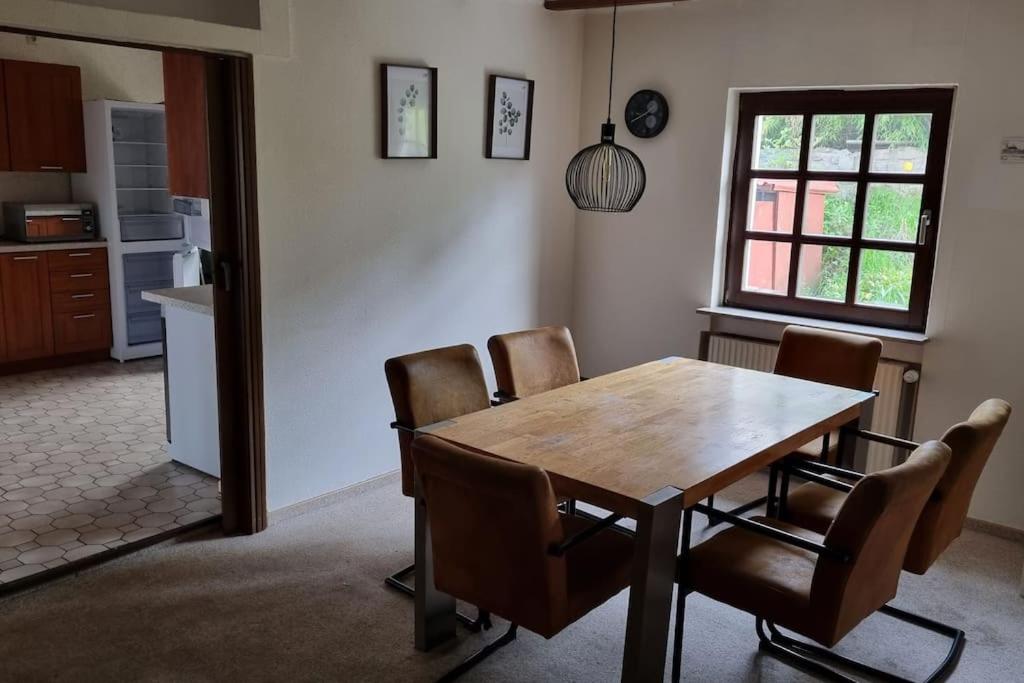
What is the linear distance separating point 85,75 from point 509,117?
3.79 meters

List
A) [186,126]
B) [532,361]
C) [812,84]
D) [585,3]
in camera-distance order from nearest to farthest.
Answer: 1. [532,361]
2. [186,126]
3. [812,84]
4. [585,3]

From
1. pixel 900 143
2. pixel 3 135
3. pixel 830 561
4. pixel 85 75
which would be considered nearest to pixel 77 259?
pixel 3 135

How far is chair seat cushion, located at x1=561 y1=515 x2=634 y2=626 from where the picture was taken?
2.27m

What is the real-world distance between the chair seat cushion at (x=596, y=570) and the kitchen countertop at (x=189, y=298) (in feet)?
7.25

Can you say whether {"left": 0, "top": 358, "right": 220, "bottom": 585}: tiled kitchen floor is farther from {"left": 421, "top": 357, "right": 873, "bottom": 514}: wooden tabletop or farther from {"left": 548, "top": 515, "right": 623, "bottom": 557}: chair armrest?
{"left": 548, "top": 515, "right": 623, "bottom": 557}: chair armrest

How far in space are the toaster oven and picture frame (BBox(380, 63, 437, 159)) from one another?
11.4ft

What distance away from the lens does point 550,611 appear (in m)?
2.14

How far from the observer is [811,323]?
14.1 ft

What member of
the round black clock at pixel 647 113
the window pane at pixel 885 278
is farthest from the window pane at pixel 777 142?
the window pane at pixel 885 278

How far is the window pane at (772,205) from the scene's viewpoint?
4434 millimetres

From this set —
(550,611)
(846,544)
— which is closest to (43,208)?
(550,611)

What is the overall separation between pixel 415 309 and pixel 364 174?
0.71 meters

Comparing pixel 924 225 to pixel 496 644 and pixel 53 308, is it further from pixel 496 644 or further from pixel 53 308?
pixel 53 308

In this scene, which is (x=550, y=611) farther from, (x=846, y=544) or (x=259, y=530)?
(x=259, y=530)
